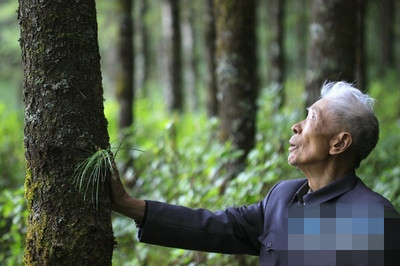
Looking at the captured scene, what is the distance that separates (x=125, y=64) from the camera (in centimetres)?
946

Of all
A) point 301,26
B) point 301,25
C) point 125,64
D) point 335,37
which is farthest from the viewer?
point 301,26

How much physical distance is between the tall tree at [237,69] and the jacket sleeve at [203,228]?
11.7 feet

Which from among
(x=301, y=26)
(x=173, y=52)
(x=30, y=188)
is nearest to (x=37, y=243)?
(x=30, y=188)

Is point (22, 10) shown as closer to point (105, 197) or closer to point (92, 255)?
point (105, 197)

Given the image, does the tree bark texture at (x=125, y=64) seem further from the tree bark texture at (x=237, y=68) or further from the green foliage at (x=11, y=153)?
the tree bark texture at (x=237, y=68)

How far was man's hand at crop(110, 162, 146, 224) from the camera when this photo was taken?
2582 millimetres

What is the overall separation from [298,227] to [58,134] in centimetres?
123

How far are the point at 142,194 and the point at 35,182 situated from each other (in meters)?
4.14

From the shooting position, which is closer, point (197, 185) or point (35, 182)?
point (35, 182)

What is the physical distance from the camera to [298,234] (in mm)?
2594

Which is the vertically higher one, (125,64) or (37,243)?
(125,64)

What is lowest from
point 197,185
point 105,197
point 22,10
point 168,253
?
point 168,253

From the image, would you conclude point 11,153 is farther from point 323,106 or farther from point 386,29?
point 386,29

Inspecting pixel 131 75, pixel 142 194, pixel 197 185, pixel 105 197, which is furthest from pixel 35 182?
pixel 131 75
